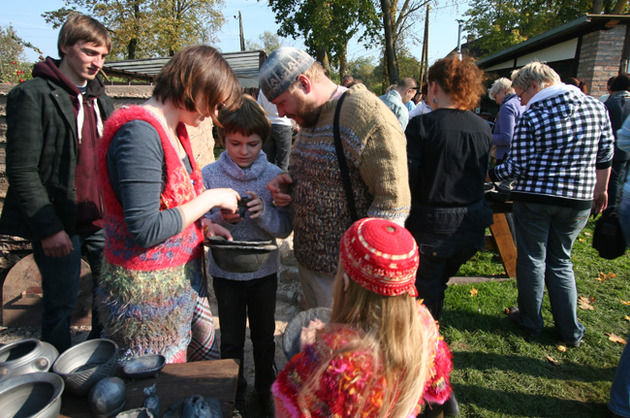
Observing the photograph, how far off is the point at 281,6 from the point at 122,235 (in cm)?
2822

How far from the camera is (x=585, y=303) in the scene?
3.58 metres

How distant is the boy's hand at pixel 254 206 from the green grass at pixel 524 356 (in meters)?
1.83

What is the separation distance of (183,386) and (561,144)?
9.12ft

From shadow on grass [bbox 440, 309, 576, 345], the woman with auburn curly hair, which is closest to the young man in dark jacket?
the woman with auburn curly hair

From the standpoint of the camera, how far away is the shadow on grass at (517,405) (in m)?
2.36

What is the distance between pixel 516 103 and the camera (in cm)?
484

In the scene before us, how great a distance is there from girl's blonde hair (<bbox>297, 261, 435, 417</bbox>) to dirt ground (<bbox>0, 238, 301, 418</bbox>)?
4.34ft

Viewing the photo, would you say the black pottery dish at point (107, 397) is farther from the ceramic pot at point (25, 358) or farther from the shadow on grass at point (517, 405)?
the shadow on grass at point (517, 405)

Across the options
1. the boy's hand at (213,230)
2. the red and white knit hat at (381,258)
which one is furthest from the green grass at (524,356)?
the boy's hand at (213,230)

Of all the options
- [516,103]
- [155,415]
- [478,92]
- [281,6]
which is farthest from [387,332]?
[281,6]

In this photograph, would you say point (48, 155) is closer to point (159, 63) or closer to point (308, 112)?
point (308, 112)

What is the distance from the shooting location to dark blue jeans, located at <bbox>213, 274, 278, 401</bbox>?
205cm

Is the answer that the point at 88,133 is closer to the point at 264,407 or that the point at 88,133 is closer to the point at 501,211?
the point at 264,407

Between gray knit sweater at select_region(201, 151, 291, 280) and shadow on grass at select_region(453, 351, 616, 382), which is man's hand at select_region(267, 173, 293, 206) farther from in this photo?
shadow on grass at select_region(453, 351, 616, 382)
